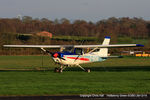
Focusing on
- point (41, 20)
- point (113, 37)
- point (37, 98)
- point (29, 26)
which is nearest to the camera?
point (37, 98)

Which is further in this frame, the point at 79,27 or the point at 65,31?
the point at 79,27

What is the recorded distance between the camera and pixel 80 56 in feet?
84.1

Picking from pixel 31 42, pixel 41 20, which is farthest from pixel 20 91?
pixel 41 20

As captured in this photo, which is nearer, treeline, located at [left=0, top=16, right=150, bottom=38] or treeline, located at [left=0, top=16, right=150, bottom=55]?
treeline, located at [left=0, top=16, right=150, bottom=55]

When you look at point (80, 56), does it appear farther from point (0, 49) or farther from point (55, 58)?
point (0, 49)

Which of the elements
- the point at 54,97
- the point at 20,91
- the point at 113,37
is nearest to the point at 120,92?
the point at 54,97

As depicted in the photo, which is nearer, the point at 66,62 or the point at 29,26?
the point at 66,62

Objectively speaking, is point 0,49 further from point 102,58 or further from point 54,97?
point 54,97

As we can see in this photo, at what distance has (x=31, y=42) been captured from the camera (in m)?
73.0

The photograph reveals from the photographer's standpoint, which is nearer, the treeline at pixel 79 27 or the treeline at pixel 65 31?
the treeline at pixel 65 31

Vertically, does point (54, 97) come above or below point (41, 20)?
below

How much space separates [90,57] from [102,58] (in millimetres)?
1943

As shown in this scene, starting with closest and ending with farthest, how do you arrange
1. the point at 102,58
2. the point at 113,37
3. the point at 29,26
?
1. the point at 102,58
2. the point at 113,37
3. the point at 29,26

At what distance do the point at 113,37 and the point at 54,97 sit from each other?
7086cm
